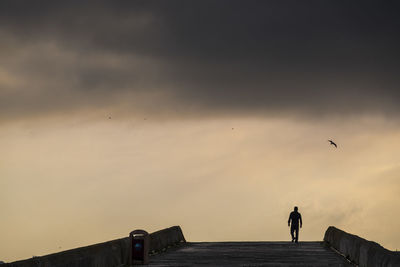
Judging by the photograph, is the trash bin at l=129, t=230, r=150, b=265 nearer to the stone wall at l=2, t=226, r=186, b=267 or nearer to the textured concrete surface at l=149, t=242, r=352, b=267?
the stone wall at l=2, t=226, r=186, b=267

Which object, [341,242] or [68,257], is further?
[341,242]

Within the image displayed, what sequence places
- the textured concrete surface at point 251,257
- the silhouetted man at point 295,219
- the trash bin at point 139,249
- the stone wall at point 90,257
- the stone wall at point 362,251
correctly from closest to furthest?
the stone wall at point 90,257 < the stone wall at point 362,251 < the trash bin at point 139,249 < the textured concrete surface at point 251,257 < the silhouetted man at point 295,219

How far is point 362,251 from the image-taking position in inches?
947

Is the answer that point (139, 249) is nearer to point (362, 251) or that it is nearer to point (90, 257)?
point (90, 257)

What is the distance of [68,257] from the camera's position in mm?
19594

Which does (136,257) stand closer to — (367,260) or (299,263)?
(299,263)

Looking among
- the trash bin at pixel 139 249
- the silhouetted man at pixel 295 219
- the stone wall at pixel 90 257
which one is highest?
the silhouetted man at pixel 295 219

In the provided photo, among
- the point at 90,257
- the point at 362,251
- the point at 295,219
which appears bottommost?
the point at 90,257

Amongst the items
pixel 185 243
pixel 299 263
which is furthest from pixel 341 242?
pixel 185 243

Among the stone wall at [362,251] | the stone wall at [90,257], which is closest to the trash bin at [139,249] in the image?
the stone wall at [90,257]

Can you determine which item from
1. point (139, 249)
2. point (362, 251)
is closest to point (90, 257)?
point (139, 249)

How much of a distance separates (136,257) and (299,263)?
5183mm

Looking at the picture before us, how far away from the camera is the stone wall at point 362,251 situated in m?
19.6

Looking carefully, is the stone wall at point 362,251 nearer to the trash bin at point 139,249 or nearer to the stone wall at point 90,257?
the trash bin at point 139,249
